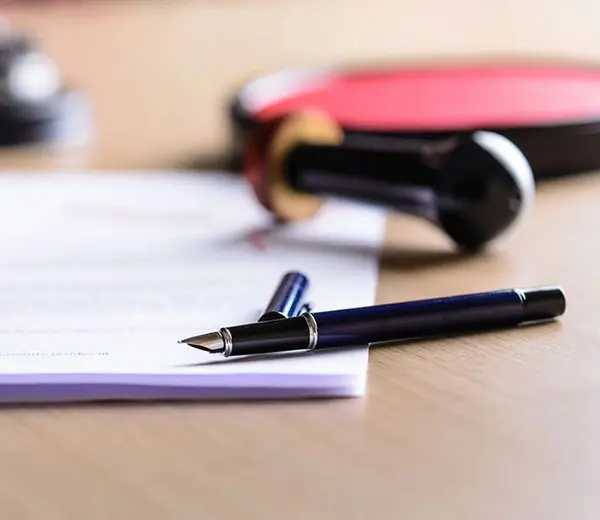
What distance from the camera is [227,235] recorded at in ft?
2.04

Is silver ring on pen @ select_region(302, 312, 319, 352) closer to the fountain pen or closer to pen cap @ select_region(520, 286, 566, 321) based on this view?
the fountain pen

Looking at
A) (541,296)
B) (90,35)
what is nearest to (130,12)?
(90,35)

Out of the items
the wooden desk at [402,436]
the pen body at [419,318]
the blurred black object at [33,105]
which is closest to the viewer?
the wooden desk at [402,436]

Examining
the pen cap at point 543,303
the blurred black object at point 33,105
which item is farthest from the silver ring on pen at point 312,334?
the blurred black object at point 33,105

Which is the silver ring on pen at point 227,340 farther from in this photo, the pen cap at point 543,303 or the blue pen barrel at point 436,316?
the pen cap at point 543,303

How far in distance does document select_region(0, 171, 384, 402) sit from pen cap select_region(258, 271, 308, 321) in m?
0.01

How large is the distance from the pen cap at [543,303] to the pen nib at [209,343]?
0.14 meters

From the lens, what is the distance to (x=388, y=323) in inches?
16.7

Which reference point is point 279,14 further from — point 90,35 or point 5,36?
point 5,36

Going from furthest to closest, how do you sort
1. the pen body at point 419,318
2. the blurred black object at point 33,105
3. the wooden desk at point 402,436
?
the blurred black object at point 33,105 → the pen body at point 419,318 → the wooden desk at point 402,436

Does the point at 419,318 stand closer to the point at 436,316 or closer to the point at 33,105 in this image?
the point at 436,316

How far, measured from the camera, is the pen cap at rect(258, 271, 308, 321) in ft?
1.43

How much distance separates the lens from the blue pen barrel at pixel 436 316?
41cm

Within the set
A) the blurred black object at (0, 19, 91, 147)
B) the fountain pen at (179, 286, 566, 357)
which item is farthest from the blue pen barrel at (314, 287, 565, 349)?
the blurred black object at (0, 19, 91, 147)
